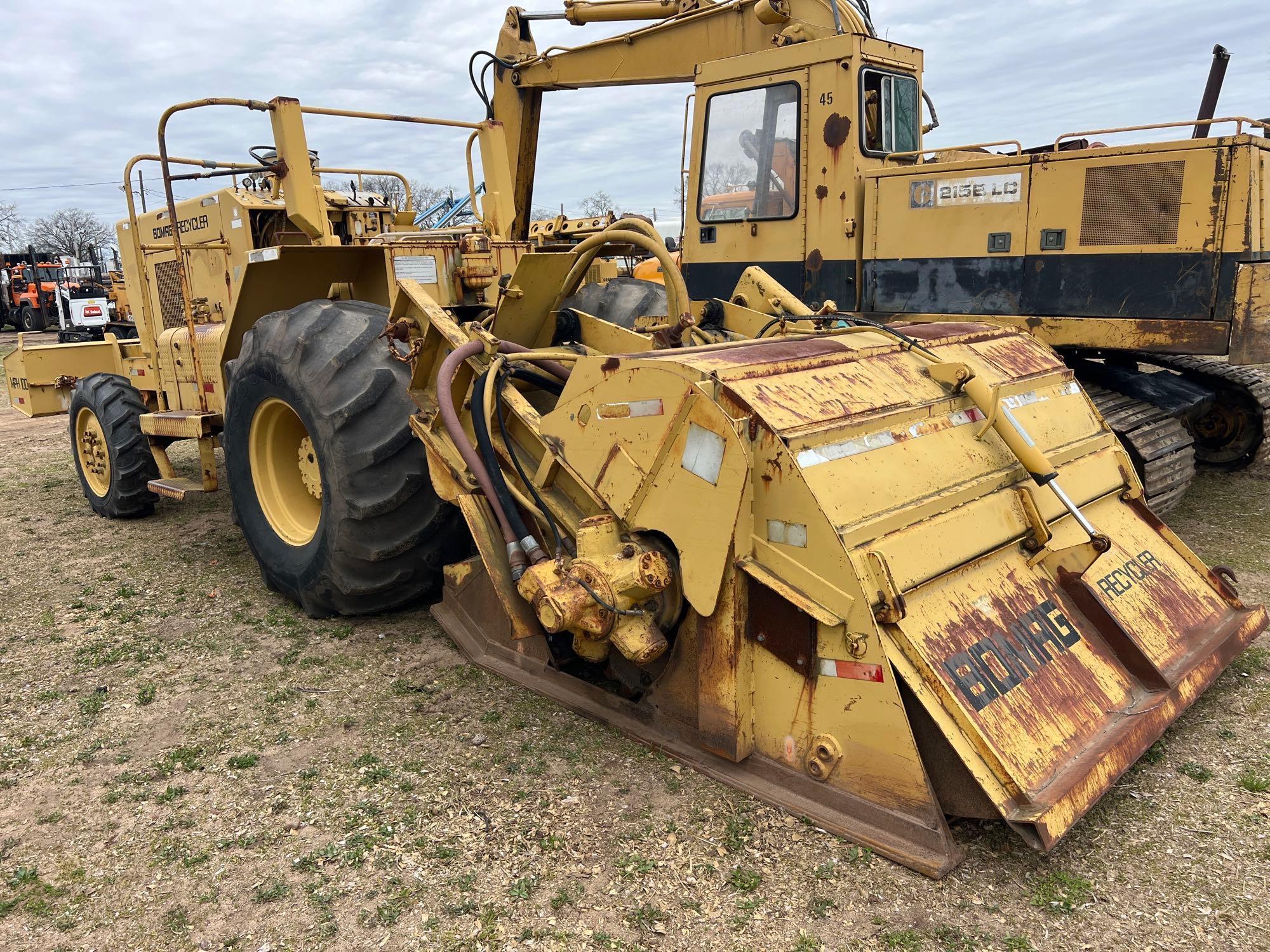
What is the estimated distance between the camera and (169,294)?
22.4 feet

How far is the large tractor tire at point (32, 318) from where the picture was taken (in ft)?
90.0

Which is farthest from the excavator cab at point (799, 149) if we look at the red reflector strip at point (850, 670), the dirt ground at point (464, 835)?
the red reflector strip at point (850, 670)

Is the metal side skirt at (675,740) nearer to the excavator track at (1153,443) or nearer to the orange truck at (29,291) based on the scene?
the excavator track at (1153,443)

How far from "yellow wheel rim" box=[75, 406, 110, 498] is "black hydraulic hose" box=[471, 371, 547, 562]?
4317 mm

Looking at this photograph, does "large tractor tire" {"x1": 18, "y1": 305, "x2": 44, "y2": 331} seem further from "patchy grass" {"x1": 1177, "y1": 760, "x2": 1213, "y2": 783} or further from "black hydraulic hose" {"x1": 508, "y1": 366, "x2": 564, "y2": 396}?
"patchy grass" {"x1": 1177, "y1": 760, "x2": 1213, "y2": 783}

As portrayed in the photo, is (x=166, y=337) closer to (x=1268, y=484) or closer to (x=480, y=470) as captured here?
(x=480, y=470)

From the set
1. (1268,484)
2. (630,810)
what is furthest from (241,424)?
(1268,484)

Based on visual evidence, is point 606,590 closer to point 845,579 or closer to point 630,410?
point 630,410

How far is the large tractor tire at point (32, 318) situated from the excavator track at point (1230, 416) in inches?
1175

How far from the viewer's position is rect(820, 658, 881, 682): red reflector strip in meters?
2.57

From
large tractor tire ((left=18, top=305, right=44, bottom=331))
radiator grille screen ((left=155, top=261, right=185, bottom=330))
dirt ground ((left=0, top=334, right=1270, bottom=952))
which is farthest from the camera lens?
large tractor tire ((left=18, top=305, right=44, bottom=331))

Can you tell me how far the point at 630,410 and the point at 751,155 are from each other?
148 inches

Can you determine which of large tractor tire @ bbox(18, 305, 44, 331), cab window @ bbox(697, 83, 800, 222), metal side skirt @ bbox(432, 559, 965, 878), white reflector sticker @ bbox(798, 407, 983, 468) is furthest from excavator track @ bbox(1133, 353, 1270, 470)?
large tractor tire @ bbox(18, 305, 44, 331)

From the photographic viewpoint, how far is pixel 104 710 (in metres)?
3.77
